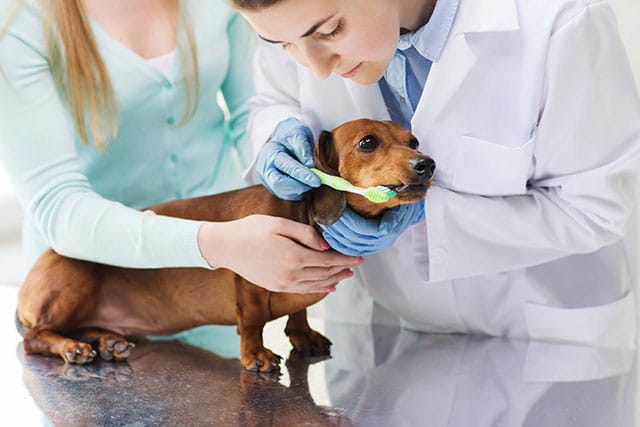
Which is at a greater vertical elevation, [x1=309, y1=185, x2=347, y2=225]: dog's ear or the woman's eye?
the woman's eye

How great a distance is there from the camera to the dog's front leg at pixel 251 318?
4.61 ft

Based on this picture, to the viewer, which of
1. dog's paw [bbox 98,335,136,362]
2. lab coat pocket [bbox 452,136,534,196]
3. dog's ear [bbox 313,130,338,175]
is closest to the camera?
lab coat pocket [bbox 452,136,534,196]

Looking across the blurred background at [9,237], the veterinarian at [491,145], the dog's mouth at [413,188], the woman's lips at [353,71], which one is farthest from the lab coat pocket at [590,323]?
the blurred background at [9,237]

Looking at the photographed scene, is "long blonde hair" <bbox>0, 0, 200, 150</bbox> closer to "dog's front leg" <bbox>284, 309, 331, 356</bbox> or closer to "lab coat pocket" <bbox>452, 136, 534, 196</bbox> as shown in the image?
"dog's front leg" <bbox>284, 309, 331, 356</bbox>

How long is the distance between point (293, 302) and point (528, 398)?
16.2 inches

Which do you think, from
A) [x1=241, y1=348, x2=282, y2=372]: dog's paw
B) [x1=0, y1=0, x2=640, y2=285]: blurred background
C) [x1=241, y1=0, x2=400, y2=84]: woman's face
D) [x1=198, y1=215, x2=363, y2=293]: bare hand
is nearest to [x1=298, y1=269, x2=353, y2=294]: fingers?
[x1=198, y1=215, x2=363, y2=293]: bare hand

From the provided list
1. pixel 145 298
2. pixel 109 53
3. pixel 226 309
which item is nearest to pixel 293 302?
pixel 226 309

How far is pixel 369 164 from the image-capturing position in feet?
4.20

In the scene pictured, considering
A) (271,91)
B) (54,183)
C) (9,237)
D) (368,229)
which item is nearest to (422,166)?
(368,229)

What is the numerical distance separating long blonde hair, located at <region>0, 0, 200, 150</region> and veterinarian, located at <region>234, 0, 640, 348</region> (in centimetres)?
27

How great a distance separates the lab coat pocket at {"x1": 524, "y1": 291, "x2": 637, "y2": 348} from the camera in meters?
1.44

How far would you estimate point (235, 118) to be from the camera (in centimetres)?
181

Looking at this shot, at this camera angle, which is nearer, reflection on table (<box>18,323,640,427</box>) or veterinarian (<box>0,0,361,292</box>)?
reflection on table (<box>18,323,640,427</box>)

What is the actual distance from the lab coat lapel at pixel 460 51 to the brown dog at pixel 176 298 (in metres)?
0.07
